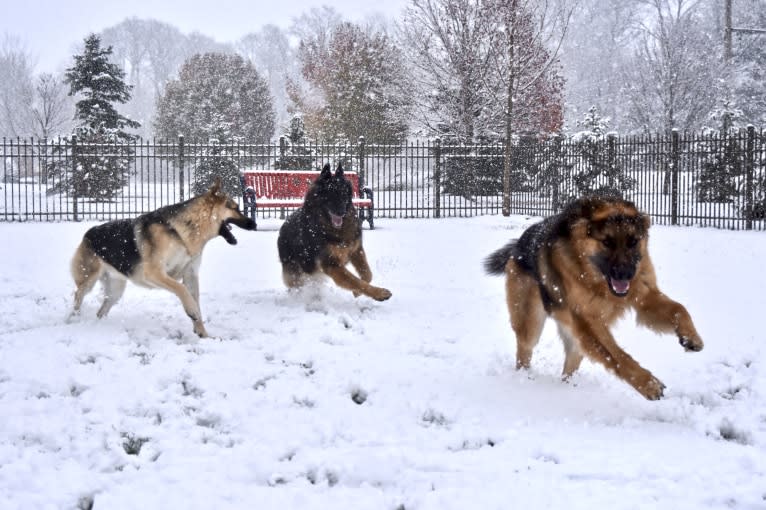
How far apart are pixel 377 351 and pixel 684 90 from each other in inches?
1119

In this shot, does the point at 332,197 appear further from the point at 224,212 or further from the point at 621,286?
the point at 621,286

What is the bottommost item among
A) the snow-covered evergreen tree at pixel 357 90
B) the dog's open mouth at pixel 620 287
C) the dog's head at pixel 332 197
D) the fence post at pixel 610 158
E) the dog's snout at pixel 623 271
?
the dog's open mouth at pixel 620 287

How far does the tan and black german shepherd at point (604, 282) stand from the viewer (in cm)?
345

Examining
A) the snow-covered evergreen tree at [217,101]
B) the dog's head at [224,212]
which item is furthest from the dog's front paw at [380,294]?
the snow-covered evergreen tree at [217,101]

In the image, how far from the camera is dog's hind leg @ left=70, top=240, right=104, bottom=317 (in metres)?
5.82

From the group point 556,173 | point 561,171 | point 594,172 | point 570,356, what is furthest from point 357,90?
point 570,356

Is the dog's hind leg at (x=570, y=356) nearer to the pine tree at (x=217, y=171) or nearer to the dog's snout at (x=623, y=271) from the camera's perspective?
the dog's snout at (x=623, y=271)

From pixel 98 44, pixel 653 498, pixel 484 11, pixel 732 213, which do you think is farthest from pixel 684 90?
pixel 653 498

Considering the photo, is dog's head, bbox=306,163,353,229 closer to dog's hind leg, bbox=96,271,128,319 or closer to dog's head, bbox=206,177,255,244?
dog's head, bbox=206,177,255,244

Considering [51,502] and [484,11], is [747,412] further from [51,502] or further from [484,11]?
[484,11]

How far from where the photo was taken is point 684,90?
93.7ft

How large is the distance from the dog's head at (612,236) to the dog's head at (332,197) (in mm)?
3403

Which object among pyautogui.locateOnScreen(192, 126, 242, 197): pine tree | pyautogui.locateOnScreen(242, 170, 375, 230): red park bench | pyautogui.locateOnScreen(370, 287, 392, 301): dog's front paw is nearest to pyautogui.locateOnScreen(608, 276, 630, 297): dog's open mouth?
pyautogui.locateOnScreen(370, 287, 392, 301): dog's front paw

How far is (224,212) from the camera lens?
5832 millimetres
